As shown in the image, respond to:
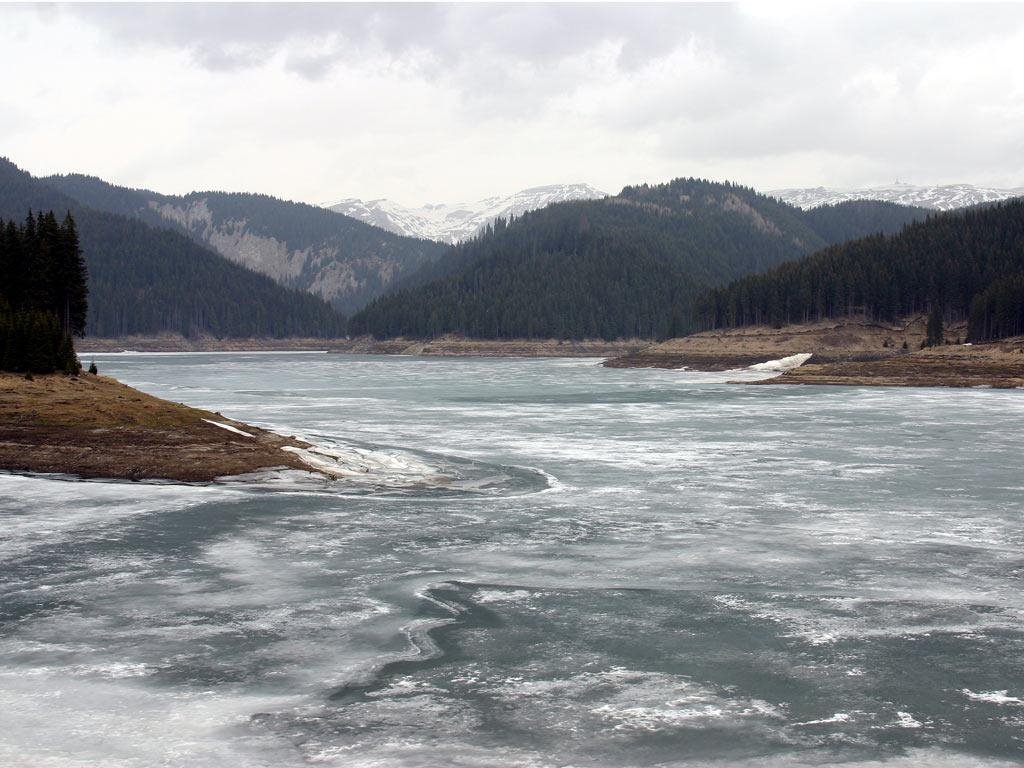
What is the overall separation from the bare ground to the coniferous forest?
521 cm

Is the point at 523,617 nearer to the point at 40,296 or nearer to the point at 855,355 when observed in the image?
the point at 40,296

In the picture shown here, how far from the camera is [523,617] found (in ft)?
68.0

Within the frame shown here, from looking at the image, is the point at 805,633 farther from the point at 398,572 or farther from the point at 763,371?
the point at 763,371

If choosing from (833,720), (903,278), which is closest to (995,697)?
(833,720)

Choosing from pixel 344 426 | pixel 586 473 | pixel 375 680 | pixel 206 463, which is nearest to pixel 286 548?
pixel 375 680

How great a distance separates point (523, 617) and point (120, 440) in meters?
28.4

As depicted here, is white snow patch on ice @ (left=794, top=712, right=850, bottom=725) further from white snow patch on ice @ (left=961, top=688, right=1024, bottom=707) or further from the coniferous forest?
the coniferous forest

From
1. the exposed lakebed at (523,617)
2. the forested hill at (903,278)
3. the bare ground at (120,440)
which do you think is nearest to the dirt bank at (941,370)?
the forested hill at (903,278)

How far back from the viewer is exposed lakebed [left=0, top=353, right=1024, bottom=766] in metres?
14.6

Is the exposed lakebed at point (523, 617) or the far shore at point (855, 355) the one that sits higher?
the far shore at point (855, 355)

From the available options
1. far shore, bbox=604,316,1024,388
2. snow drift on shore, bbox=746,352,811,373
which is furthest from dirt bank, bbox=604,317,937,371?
snow drift on shore, bbox=746,352,811,373

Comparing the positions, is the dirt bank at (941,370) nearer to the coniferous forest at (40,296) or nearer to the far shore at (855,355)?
the far shore at (855,355)

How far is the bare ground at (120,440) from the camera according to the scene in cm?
3962

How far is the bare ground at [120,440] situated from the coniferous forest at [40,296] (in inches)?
205
